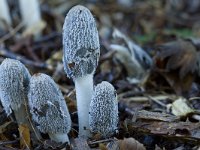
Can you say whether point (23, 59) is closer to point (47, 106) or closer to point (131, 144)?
point (47, 106)

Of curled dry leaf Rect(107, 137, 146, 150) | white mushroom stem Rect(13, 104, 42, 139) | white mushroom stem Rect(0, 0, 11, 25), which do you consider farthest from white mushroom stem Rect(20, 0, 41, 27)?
curled dry leaf Rect(107, 137, 146, 150)

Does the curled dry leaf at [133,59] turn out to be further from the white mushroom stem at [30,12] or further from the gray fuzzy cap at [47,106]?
the white mushroom stem at [30,12]

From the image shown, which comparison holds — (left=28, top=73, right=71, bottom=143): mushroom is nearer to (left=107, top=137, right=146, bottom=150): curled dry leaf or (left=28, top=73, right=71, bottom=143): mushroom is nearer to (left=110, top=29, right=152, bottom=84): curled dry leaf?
(left=107, top=137, right=146, bottom=150): curled dry leaf

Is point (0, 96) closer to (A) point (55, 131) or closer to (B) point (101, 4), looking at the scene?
(A) point (55, 131)

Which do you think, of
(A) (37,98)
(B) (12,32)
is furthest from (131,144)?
(B) (12,32)

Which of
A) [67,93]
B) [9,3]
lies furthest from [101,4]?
[67,93]
